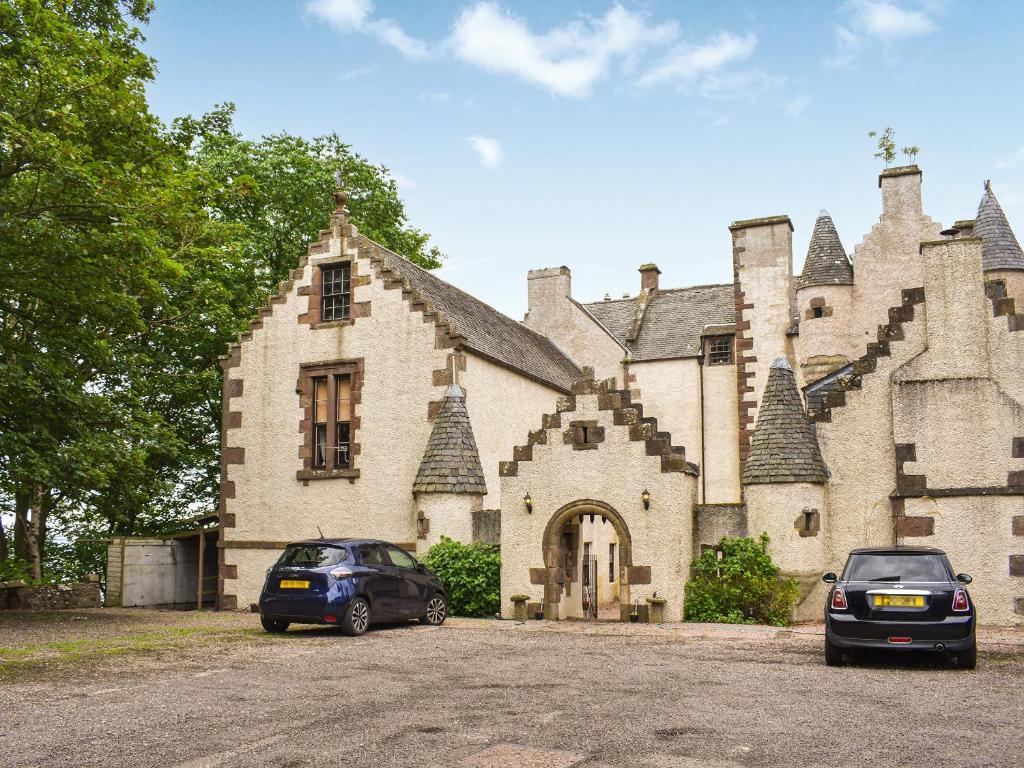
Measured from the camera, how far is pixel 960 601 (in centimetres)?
1130

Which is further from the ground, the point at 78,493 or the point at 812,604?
the point at 78,493

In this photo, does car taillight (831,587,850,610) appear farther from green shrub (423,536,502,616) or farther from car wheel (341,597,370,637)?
green shrub (423,536,502,616)

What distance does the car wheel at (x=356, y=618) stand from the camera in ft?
49.8

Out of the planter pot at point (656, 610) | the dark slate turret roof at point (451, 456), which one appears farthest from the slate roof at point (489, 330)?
the planter pot at point (656, 610)

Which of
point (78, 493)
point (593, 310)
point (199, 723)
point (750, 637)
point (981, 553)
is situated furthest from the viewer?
point (593, 310)

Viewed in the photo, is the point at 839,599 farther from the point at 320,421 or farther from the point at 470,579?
the point at 320,421

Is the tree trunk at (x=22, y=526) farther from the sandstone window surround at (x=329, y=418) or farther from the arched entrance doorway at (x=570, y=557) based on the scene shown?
the arched entrance doorway at (x=570, y=557)

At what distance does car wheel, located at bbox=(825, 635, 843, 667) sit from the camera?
463 inches

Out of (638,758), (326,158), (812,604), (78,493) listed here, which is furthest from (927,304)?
(326,158)

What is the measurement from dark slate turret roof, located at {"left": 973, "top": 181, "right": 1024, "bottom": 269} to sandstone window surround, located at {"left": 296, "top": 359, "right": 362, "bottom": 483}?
14.9 m

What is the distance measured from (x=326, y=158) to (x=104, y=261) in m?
18.2

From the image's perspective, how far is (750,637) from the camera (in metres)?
14.9

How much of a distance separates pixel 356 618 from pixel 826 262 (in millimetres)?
16312

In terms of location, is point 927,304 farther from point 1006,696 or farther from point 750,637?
point 1006,696
